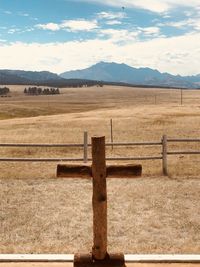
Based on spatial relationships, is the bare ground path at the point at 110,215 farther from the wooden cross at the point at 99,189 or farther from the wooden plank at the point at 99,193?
the wooden plank at the point at 99,193

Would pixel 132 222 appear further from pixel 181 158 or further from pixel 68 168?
pixel 181 158

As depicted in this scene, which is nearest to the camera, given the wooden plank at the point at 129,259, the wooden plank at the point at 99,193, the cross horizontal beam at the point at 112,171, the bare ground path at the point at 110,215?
the wooden plank at the point at 99,193

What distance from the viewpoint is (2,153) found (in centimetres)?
2547

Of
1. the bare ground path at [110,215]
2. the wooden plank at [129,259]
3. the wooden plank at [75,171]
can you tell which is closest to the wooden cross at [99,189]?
the wooden plank at [75,171]

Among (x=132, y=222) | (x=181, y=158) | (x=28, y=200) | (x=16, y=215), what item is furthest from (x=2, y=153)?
(x=132, y=222)

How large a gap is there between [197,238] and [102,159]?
5.22m

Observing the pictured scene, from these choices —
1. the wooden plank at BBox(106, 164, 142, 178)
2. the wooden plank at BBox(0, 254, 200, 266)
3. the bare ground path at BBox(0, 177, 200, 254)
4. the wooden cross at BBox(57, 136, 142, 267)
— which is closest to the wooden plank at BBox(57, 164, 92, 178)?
the wooden cross at BBox(57, 136, 142, 267)

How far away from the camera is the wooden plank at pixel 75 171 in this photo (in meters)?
6.34

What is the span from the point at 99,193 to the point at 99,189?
0.05 m

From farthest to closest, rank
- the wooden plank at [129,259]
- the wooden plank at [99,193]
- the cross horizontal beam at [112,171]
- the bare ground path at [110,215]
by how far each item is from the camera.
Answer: the bare ground path at [110,215], the wooden plank at [129,259], the cross horizontal beam at [112,171], the wooden plank at [99,193]

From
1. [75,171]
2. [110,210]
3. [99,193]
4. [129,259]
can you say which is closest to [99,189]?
[99,193]

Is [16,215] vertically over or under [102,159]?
under

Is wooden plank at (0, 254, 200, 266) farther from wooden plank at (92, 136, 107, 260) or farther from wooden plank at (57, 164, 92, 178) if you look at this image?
wooden plank at (57, 164, 92, 178)

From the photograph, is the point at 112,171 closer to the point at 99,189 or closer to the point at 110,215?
the point at 99,189
